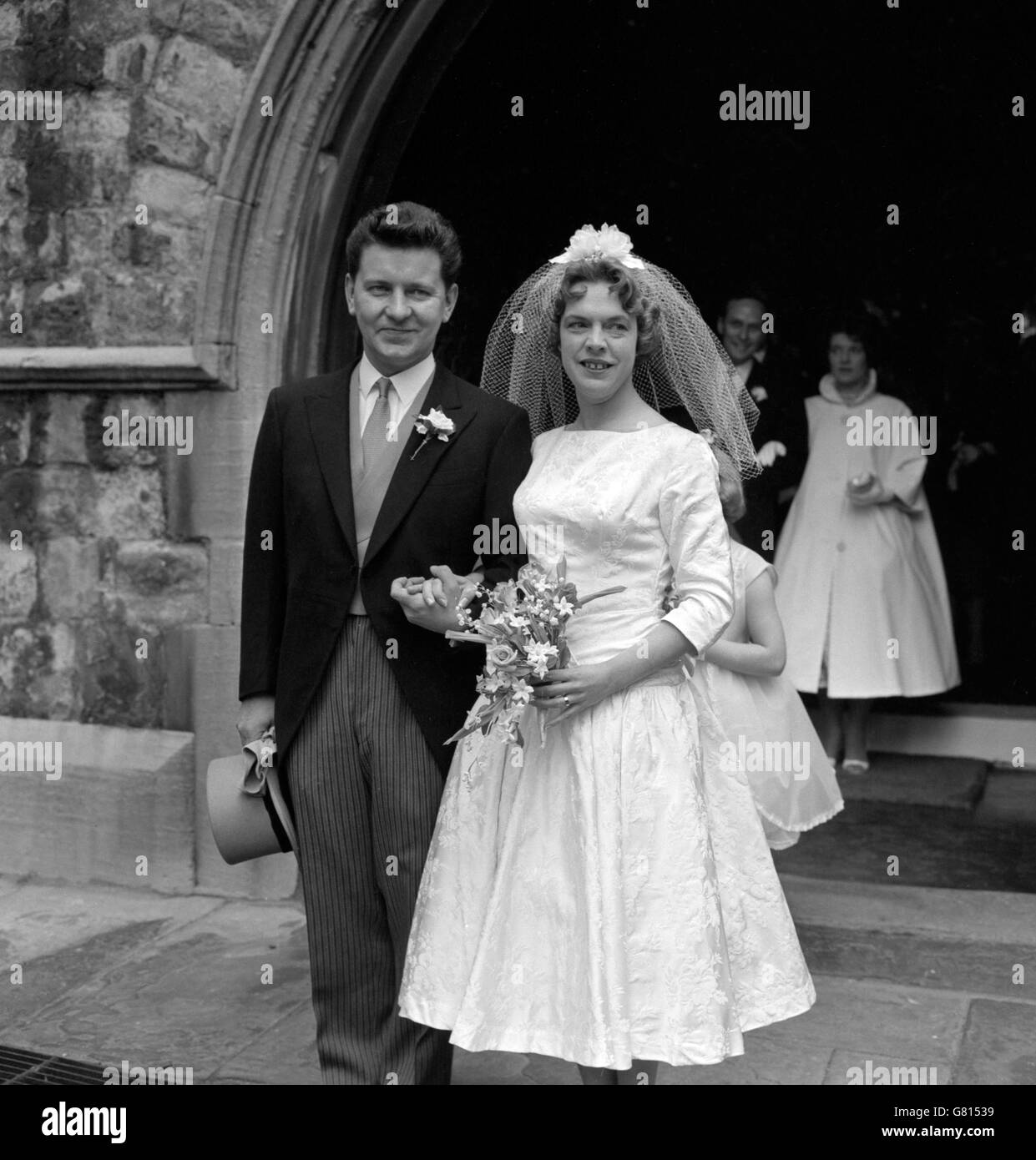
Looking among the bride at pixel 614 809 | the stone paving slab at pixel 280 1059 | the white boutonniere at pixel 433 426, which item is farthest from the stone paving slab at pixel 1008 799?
the white boutonniere at pixel 433 426

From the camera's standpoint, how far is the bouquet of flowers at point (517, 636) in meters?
2.74

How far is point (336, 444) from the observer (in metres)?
3.02

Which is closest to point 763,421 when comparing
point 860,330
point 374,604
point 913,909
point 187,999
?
point 860,330

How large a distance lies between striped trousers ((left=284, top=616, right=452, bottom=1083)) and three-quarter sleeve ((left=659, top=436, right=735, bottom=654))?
24.1 inches

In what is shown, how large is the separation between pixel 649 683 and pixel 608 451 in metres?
0.48

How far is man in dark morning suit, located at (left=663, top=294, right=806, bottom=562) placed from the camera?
19.2 ft

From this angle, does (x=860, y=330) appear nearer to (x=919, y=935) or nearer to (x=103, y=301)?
(x=919, y=935)

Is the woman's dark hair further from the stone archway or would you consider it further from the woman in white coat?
the stone archway

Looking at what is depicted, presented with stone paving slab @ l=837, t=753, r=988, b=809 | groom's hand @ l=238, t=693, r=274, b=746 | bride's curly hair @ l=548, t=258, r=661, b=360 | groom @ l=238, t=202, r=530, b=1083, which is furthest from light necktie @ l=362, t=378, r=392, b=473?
stone paving slab @ l=837, t=753, r=988, b=809

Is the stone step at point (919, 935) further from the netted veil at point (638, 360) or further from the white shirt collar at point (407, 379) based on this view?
the white shirt collar at point (407, 379)

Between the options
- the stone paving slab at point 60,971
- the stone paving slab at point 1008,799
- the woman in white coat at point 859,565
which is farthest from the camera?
the woman in white coat at point 859,565

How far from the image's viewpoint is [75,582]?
199 inches

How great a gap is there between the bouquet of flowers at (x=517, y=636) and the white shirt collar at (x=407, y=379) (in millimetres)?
490

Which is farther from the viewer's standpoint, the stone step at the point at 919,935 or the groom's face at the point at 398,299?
the stone step at the point at 919,935
